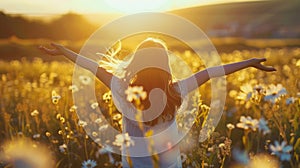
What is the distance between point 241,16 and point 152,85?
8154cm

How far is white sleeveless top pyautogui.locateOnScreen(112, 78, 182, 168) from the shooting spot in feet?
12.4

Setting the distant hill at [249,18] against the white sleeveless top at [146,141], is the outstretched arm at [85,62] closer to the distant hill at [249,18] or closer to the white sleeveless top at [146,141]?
the white sleeveless top at [146,141]

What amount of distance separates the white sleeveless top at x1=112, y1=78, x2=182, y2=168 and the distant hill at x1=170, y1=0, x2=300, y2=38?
2865 inches

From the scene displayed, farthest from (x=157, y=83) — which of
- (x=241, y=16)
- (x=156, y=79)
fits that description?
(x=241, y=16)

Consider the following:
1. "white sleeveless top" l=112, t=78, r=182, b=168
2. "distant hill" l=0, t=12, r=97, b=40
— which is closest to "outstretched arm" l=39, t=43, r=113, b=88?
"white sleeveless top" l=112, t=78, r=182, b=168

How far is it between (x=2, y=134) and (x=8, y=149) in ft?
3.31

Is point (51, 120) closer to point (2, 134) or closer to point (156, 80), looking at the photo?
point (2, 134)

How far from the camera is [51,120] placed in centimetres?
579

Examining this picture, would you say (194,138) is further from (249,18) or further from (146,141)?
(249,18)

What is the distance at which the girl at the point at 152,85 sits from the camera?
3.61 metres

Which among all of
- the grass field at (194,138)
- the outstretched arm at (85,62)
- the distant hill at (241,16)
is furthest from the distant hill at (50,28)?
the outstretched arm at (85,62)

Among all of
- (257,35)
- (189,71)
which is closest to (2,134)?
(189,71)

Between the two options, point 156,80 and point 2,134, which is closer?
point 156,80

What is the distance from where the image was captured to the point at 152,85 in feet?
11.9
